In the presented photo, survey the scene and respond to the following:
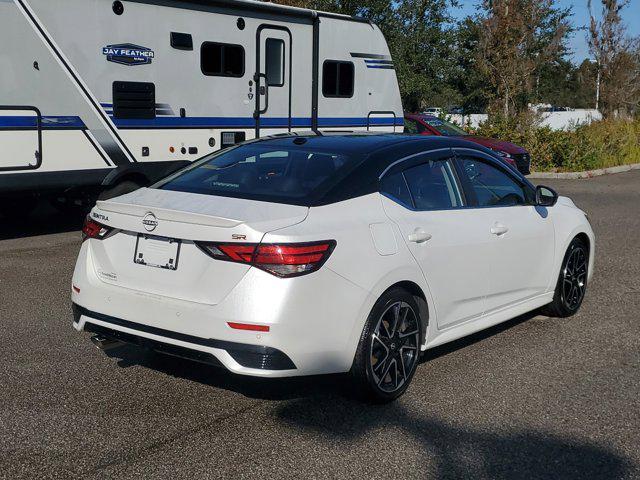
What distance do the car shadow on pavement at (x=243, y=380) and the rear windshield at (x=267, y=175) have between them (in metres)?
1.10

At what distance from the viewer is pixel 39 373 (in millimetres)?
5613

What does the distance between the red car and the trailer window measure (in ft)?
18.5

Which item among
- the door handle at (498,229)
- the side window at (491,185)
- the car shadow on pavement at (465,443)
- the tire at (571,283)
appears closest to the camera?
the car shadow on pavement at (465,443)

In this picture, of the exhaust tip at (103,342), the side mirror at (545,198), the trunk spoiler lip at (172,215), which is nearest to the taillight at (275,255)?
the trunk spoiler lip at (172,215)

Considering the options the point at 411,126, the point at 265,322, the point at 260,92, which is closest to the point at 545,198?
the point at 265,322

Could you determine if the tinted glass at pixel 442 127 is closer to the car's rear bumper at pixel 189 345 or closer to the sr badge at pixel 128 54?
the sr badge at pixel 128 54

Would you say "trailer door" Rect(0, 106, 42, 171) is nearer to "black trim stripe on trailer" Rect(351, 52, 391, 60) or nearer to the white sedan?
the white sedan

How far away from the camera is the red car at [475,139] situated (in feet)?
56.3

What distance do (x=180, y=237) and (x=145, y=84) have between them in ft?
21.8

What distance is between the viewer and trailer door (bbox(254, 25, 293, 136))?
1218 cm

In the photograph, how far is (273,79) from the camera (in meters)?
12.4

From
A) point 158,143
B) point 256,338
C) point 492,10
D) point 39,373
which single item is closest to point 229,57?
point 158,143

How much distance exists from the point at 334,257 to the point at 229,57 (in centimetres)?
767

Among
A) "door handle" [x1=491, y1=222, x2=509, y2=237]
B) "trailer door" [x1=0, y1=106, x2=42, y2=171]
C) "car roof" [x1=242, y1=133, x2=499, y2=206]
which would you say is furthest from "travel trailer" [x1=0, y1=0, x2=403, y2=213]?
"door handle" [x1=491, y1=222, x2=509, y2=237]
